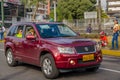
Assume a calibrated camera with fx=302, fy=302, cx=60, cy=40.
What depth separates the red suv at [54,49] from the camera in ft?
27.7

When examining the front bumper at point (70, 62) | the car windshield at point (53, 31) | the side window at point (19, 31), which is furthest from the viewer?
the side window at point (19, 31)

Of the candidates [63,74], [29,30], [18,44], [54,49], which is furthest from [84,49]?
[18,44]

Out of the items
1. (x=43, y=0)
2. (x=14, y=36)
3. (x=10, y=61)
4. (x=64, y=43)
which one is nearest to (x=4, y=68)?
(x=10, y=61)

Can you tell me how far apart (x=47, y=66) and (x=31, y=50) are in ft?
3.48

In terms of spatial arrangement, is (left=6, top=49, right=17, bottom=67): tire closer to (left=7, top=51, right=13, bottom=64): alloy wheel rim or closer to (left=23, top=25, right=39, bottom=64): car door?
(left=7, top=51, right=13, bottom=64): alloy wheel rim

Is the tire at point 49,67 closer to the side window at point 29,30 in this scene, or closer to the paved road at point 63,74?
the paved road at point 63,74

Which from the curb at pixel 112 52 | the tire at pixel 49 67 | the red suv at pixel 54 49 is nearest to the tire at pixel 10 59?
the red suv at pixel 54 49

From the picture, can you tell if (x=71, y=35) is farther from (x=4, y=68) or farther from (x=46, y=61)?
(x=4, y=68)

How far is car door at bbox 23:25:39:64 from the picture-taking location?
9414 millimetres

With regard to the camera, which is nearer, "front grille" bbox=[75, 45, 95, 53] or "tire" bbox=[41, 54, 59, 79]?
"front grille" bbox=[75, 45, 95, 53]

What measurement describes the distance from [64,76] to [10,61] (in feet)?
9.87

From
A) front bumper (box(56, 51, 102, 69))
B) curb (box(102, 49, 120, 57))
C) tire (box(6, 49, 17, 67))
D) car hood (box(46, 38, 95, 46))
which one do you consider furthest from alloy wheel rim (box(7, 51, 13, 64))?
curb (box(102, 49, 120, 57))

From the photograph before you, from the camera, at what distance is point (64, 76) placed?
30.1 feet

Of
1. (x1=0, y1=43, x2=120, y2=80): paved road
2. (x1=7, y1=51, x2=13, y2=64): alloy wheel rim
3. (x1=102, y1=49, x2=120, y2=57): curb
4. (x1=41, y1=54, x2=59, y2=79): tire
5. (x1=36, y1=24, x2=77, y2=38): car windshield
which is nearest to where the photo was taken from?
(x1=41, y1=54, x2=59, y2=79): tire
